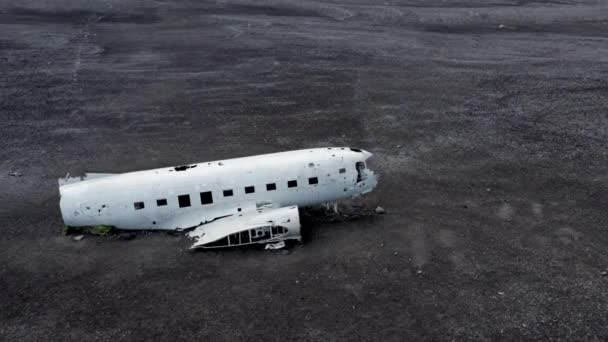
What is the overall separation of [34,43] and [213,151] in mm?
34566

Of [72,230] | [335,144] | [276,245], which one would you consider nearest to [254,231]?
[276,245]

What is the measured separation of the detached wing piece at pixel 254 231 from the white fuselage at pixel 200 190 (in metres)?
0.94

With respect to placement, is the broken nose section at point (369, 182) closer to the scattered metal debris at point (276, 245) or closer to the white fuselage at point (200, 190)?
the white fuselage at point (200, 190)

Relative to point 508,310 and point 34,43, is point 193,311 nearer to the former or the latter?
point 508,310

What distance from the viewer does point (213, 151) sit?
114 ft

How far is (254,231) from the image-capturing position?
24.4 m

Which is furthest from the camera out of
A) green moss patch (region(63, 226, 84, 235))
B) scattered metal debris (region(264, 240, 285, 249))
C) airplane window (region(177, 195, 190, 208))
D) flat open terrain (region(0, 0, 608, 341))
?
green moss patch (region(63, 226, 84, 235))

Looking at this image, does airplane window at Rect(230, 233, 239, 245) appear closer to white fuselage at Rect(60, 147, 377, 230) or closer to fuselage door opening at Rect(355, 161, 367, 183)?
white fuselage at Rect(60, 147, 377, 230)

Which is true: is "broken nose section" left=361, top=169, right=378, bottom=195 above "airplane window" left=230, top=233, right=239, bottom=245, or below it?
above

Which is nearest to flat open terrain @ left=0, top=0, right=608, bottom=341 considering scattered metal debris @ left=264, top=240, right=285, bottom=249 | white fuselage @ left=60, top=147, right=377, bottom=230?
scattered metal debris @ left=264, top=240, right=285, bottom=249

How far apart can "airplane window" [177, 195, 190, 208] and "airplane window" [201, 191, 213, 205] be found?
26.6 inches

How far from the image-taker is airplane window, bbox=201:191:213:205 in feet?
82.8

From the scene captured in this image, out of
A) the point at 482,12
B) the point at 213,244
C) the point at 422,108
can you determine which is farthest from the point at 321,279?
the point at 482,12

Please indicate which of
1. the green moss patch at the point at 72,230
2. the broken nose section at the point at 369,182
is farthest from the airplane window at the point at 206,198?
the broken nose section at the point at 369,182
